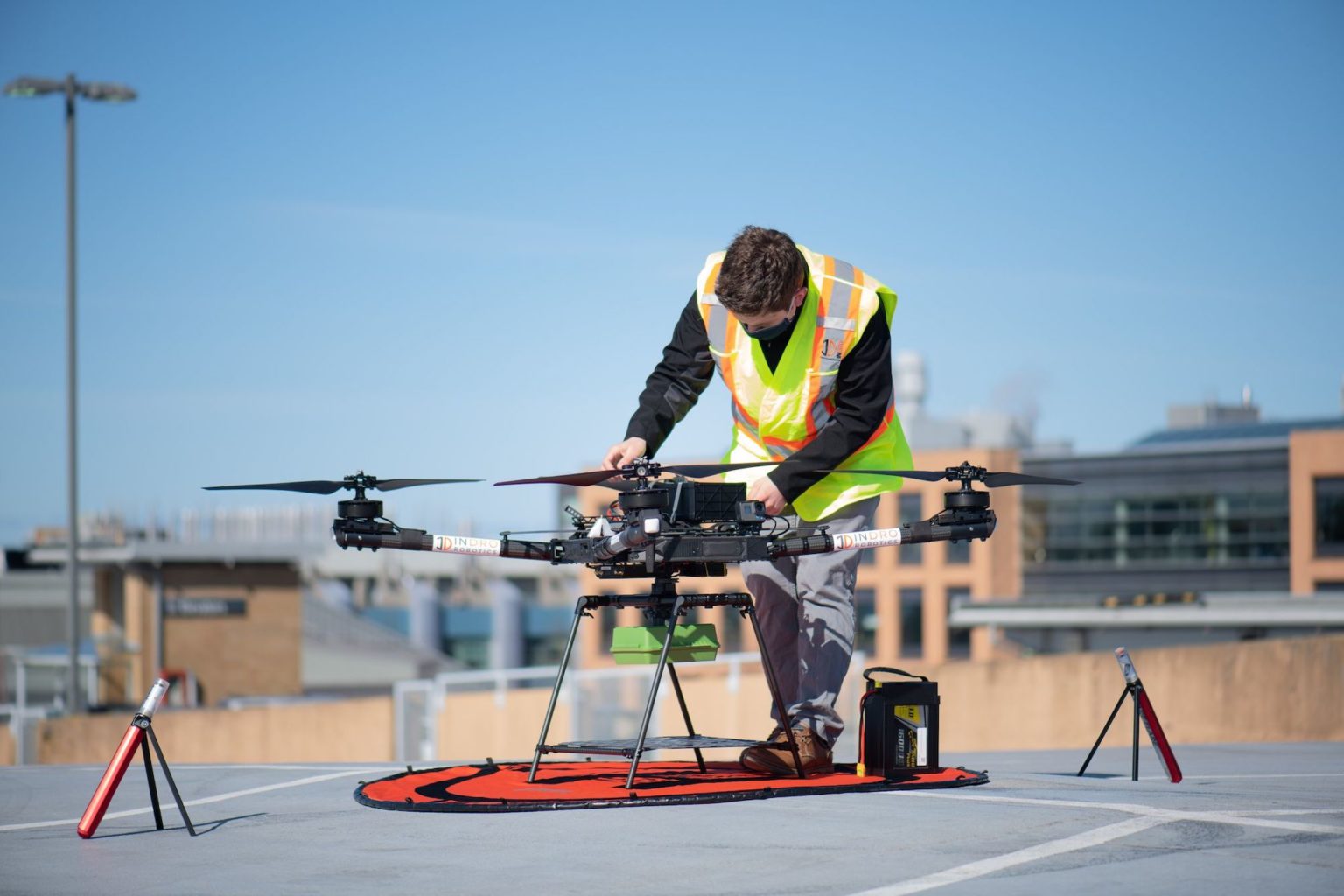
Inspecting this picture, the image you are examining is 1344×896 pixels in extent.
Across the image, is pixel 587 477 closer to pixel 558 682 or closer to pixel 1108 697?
pixel 558 682

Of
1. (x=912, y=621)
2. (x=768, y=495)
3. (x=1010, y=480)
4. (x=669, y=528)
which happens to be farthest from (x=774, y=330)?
(x=912, y=621)

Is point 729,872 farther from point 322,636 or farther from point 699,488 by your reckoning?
point 322,636

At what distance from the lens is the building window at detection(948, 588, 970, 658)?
7025 cm

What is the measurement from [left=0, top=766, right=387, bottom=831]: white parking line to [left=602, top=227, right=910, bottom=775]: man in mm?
1997

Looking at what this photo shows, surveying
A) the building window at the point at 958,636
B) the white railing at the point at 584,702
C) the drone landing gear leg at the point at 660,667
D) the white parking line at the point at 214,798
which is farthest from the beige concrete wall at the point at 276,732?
the building window at the point at 958,636

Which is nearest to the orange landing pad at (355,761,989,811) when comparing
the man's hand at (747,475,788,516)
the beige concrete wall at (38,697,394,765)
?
the man's hand at (747,475,788,516)

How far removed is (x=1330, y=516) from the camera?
193ft

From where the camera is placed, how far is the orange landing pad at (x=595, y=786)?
231 inches

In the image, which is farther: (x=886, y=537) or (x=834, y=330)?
(x=834, y=330)

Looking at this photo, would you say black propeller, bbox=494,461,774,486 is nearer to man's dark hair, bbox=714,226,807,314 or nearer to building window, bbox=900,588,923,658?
man's dark hair, bbox=714,226,807,314

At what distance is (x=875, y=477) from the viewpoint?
668cm

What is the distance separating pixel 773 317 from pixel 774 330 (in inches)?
3.4

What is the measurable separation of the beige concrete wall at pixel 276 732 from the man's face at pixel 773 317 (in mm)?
19427

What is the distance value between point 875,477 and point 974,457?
63.4m
